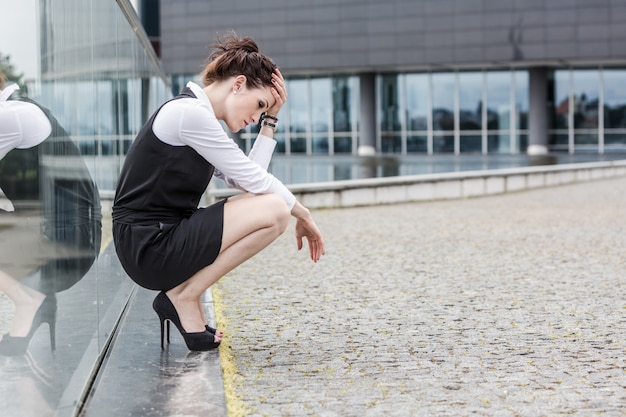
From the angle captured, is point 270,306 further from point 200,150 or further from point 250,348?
point 200,150

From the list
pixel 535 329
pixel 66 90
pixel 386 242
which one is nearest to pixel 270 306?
pixel 535 329

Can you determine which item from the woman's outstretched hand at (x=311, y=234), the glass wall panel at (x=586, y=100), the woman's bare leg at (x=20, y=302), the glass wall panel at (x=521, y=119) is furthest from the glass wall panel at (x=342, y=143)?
the woman's bare leg at (x=20, y=302)

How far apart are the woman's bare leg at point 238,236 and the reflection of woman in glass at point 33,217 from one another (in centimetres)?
62

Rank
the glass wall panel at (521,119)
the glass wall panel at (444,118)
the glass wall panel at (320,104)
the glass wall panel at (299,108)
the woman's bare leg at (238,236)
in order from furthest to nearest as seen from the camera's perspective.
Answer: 1. the glass wall panel at (299,108)
2. the glass wall panel at (320,104)
3. the glass wall panel at (444,118)
4. the glass wall panel at (521,119)
5. the woman's bare leg at (238,236)

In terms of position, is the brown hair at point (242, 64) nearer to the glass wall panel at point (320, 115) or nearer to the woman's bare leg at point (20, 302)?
the woman's bare leg at point (20, 302)

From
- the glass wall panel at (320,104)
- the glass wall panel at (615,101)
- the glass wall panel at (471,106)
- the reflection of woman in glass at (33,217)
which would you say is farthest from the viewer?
the glass wall panel at (320,104)

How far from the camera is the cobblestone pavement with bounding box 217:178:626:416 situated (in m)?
2.95

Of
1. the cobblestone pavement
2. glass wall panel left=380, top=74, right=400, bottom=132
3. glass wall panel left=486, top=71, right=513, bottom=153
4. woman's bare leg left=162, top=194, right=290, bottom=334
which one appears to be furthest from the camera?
glass wall panel left=380, top=74, right=400, bottom=132

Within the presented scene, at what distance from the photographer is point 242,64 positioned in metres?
3.42

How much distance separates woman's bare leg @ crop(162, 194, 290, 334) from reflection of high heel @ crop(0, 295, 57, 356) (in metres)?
0.90

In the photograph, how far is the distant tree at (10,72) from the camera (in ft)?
6.93

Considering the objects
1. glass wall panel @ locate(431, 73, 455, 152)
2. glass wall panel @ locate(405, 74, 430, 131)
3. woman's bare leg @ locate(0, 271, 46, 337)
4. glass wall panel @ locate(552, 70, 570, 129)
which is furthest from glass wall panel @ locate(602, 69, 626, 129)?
woman's bare leg @ locate(0, 271, 46, 337)

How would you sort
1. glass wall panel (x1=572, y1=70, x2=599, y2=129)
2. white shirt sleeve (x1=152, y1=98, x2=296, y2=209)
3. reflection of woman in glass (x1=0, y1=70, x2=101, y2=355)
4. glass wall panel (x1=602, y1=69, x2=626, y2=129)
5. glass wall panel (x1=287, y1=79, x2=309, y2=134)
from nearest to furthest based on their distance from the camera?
reflection of woman in glass (x1=0, y1=70, x2=101, y2=355)
white shirt sleeve (x1=152, y1=98, x2=296, y2=209)
glass wall panel (x1=602, y1=69, x2=626, y2=129)
glass wall panel (x1=572, y1=70, x2=599, y2=129)
glass wall panel (x1=287, y1=79, x2=309, y2=134)

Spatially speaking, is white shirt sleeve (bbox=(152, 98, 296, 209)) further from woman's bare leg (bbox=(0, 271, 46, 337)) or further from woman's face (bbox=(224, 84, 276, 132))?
woman's bare leg (bbox=(0, 271, 46, 337))
